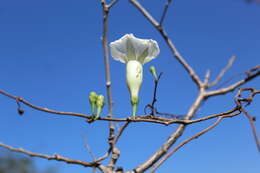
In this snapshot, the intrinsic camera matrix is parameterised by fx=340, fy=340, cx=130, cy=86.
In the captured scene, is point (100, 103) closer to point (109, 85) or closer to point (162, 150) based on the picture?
point (109, 85)

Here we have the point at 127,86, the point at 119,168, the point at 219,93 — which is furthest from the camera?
the point at 127,86

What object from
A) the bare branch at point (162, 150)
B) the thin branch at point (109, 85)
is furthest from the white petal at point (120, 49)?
the bare branch at point (162, 150)

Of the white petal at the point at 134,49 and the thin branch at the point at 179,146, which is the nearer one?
the thin branch at the point at 179,146

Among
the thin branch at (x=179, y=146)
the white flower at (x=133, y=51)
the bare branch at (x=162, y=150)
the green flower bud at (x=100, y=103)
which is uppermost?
the white flower at (x=133, y=51)

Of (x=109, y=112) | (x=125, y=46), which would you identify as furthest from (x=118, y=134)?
(x=125, y=46)

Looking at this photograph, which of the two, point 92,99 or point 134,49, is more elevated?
point 134,49

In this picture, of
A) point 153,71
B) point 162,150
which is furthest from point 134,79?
point 162,150

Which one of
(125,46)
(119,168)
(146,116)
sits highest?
(125,46)

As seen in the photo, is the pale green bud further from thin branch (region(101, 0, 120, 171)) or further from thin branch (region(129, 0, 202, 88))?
thin branch (region(129, 0, 202, 88))

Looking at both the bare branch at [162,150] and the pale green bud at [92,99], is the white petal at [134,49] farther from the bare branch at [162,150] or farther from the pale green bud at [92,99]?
the bare branch at [162,150]

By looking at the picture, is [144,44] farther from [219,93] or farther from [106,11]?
[219,93]

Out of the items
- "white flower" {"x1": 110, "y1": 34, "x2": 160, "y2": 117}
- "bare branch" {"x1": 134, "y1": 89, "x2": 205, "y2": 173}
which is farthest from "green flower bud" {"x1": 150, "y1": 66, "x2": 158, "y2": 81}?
"bare branch" {"x1": 134, "y1": 89, "x2": 205, "y2": 173}
